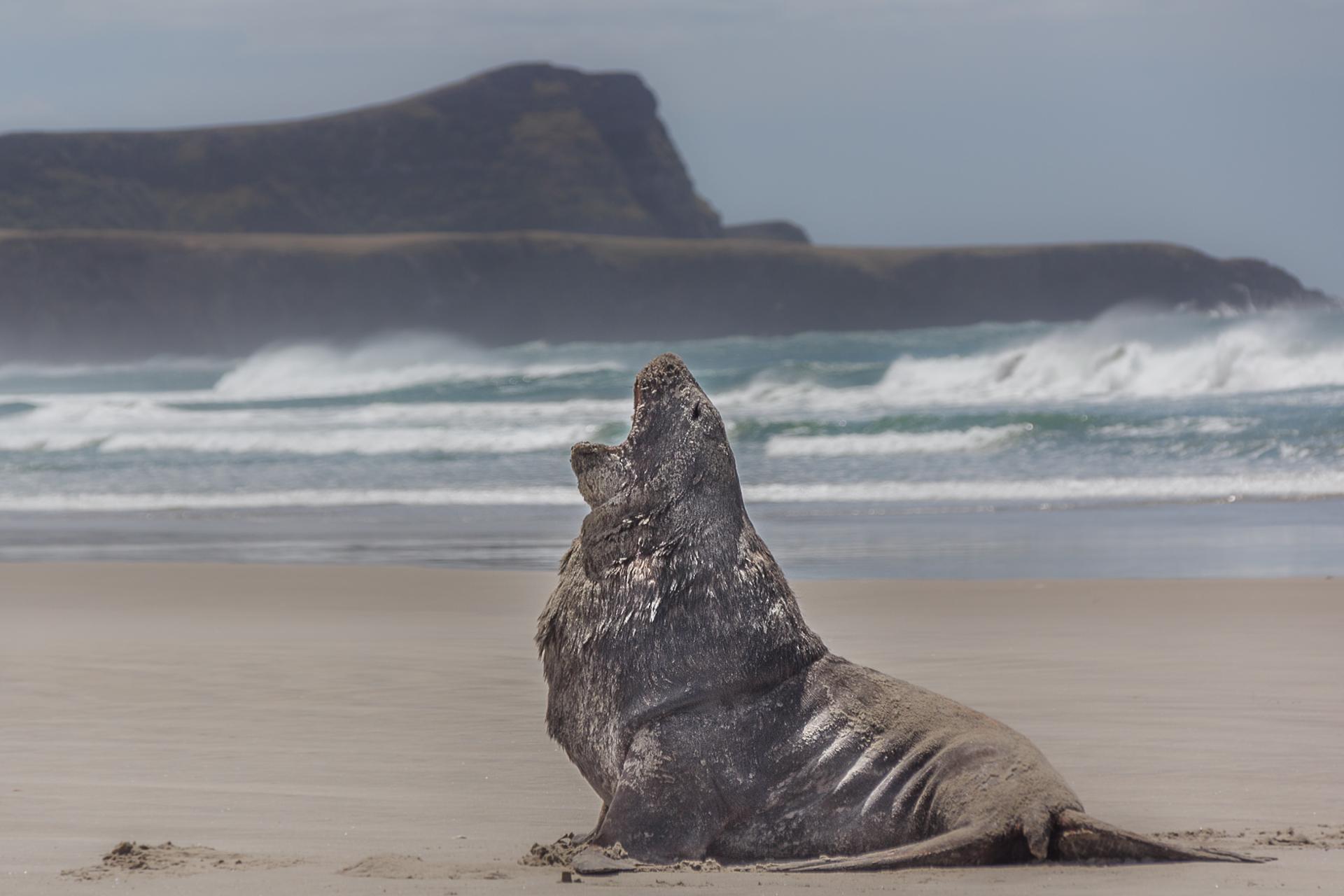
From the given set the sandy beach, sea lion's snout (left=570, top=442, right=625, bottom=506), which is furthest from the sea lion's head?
the sandy beach

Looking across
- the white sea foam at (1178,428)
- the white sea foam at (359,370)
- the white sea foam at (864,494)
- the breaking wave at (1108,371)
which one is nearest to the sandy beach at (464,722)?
the white sea foam at (864,494)

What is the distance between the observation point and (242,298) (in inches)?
3206

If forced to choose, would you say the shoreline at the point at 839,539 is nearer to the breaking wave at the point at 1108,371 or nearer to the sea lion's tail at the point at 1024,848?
the sea lion's tail at the point at 1024,848

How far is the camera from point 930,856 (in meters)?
3.65

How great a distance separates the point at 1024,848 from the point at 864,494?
41.1ft

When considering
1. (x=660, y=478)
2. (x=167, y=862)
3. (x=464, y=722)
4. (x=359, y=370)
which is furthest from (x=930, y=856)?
(x=359, y=370)

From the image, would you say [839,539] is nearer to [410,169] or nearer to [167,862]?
[167,862]

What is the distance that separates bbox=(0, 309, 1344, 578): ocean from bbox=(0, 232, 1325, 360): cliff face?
40495mm

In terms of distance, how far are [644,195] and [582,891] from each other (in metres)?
104

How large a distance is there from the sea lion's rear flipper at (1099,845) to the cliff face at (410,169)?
91373 mm

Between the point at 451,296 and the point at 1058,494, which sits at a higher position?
the point at 451,296

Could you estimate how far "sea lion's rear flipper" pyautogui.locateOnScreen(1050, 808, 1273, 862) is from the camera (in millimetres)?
3707

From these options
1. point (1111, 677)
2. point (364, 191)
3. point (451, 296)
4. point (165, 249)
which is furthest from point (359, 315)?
point (1111, 677)

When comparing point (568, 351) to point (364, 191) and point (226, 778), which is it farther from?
point (226, 778)
